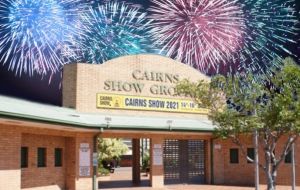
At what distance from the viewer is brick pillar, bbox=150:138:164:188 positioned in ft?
98.9

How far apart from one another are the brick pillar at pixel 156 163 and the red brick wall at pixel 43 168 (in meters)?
5.53

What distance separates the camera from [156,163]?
30.5 metres

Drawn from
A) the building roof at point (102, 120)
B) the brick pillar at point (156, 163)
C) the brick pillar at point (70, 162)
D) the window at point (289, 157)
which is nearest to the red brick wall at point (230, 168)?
the window at point (289, 157)

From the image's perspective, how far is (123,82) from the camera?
3084cm

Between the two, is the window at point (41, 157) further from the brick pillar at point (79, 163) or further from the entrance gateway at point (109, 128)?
the brick pillar at point (79, 163)

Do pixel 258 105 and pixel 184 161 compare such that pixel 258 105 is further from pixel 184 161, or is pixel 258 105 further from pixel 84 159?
pixel 184 161

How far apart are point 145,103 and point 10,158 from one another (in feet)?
38.9

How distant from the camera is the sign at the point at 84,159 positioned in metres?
27.2

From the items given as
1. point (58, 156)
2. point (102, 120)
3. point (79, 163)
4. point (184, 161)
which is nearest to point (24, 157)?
point (58, 156)

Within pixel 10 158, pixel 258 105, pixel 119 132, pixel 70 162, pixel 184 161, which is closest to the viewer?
pixel 258 105

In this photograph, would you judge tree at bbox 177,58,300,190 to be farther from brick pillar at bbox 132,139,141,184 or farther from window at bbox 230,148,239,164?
brick pillar at bbox 132,139,141,184

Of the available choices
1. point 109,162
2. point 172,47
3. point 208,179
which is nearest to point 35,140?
point 208,179

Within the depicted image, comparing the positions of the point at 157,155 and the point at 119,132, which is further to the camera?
the point at 157,155

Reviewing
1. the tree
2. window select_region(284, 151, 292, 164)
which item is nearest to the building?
window select_region(284, 151, 292, 164)
